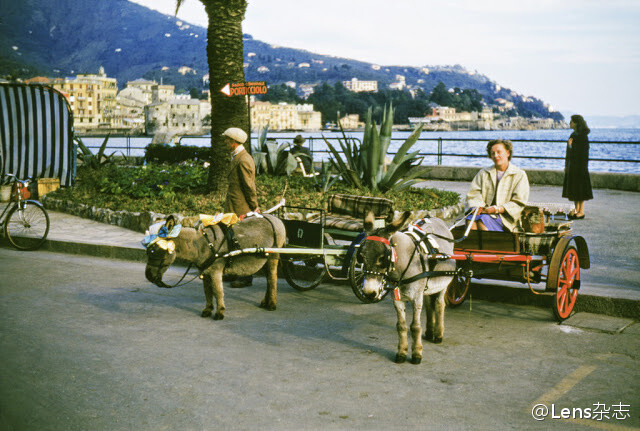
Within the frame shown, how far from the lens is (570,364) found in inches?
201

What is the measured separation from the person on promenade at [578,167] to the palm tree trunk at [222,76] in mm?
6285

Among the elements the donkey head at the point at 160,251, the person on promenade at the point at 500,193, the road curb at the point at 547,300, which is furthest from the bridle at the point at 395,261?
the donkey head at the point at 160,251

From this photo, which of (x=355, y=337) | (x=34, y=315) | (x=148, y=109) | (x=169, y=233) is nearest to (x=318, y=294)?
(x=355, y=337)

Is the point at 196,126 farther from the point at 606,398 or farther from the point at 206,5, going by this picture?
the point at 606,398

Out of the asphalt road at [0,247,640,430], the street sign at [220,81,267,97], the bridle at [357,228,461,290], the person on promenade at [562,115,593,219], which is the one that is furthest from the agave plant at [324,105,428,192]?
the bridle at [357,228,461,290]

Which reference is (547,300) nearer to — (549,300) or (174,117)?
(549,300)

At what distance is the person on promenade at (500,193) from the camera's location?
20.5 ft

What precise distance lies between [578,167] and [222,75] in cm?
705

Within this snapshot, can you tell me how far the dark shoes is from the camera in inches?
319

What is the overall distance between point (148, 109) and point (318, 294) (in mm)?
145415

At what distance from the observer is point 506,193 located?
637 centimetres

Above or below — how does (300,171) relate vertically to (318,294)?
above

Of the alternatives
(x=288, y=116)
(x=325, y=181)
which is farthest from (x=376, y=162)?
(x=288, y=116)

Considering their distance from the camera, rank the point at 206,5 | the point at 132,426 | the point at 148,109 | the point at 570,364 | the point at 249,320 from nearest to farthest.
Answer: the point at 132,426 → the point at 570,364 → the point at 249,320 → the point at 206,5 → the point at 148,109
